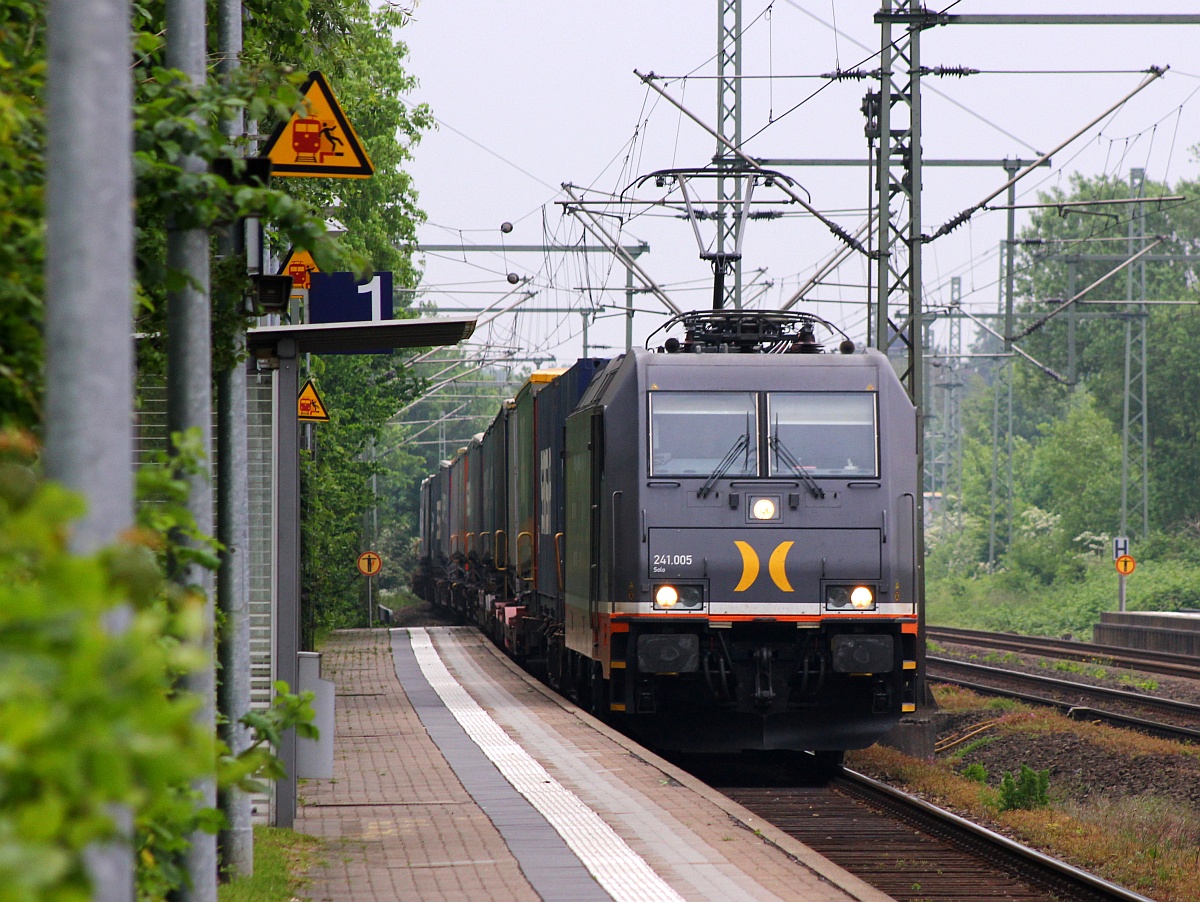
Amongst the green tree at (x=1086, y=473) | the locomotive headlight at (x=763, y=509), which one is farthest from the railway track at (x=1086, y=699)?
the green tree at (x=1086, y=473)

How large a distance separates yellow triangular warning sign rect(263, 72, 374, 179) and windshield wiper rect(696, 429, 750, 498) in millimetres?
5824

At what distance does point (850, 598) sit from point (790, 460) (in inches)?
48.8

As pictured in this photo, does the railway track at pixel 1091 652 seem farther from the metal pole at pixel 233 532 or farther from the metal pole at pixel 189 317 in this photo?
the metal pole at pixel 189 317

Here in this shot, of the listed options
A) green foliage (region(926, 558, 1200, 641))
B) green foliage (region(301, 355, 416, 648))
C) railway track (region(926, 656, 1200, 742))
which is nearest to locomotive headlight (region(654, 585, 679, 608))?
railway track (region(926, 656, 1200, 742))

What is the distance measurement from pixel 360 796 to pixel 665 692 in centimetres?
316

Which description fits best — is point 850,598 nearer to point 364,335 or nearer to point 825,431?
point 825,431

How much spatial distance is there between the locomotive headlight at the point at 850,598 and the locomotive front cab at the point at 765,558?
1 centimetres

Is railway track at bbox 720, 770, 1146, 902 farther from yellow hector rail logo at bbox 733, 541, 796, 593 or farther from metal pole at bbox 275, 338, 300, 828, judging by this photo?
metal pole at bbox 275, 338, 300, 828

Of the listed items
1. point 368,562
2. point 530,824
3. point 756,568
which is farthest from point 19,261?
point 368,562

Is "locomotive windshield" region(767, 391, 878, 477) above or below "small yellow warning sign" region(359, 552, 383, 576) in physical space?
above

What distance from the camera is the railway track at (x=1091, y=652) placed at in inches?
1082

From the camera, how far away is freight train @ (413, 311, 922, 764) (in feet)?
43.9

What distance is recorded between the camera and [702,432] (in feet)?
45.3

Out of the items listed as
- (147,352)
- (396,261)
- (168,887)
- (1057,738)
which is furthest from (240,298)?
(396,261)
